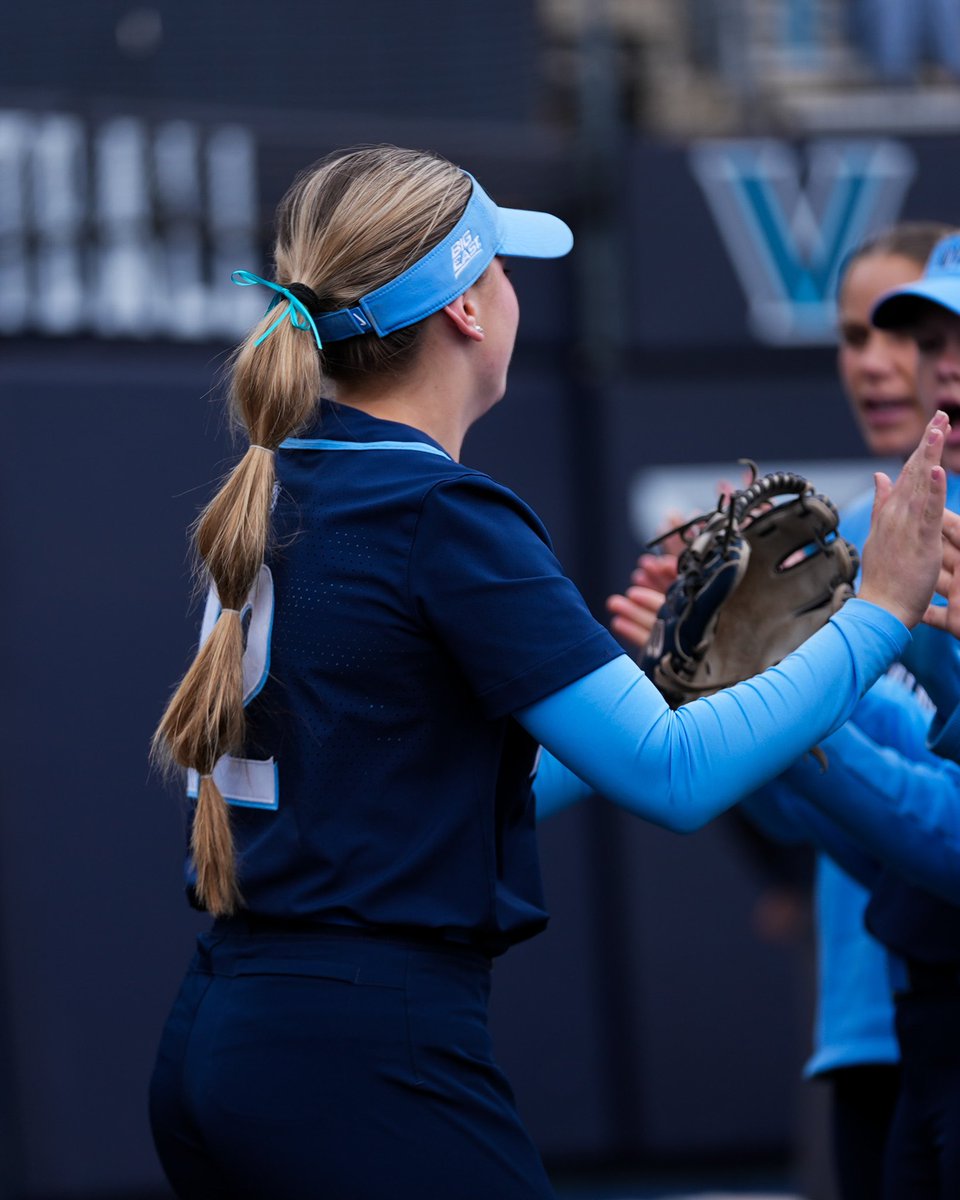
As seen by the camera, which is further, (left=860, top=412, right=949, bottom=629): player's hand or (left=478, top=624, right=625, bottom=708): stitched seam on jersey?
(left=860, top=412, right=949, bottom=629): player's hand

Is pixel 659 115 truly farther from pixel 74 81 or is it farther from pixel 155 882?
pixel 155 882

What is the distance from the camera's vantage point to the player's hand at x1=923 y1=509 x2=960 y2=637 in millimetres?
2027

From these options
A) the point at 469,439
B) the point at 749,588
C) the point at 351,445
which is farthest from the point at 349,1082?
the point at 469,439

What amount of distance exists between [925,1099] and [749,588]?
76 cm

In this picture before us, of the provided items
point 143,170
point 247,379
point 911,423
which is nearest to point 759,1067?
point 911,423

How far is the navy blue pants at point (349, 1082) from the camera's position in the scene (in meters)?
1.73

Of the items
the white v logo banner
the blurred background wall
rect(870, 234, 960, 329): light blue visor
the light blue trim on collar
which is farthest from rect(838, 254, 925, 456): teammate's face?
the white v logo banner

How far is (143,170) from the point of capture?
5316mm

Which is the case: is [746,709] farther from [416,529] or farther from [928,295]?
[928,295]

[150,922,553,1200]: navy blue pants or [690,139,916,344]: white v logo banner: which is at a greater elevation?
[690,139,916,344]: white v logo banner

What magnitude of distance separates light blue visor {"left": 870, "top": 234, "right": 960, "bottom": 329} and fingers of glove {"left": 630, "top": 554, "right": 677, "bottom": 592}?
19.3 inches

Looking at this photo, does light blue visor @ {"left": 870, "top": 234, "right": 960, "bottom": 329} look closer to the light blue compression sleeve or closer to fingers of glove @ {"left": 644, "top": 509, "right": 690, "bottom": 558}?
fingers of glove @ {"left": 644, "top": 509, "right": 690, "bottom": 558}

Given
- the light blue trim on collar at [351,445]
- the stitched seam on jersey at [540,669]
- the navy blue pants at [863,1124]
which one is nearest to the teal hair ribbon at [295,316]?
the light blue trim on collar at [351,445]

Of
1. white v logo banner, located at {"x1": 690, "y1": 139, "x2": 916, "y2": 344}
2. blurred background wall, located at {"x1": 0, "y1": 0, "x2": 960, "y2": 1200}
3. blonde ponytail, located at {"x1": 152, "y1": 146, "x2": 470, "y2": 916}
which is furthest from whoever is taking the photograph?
white v logo banner, located at {"x1": 690, "y1": 139, "x2": 916, "y2": 344}
